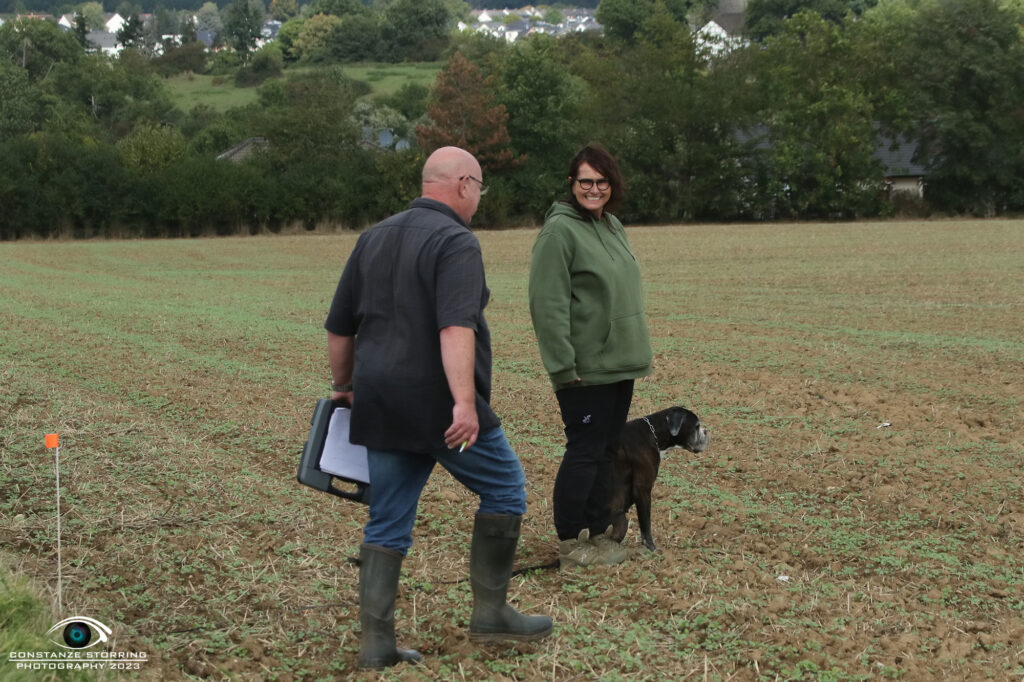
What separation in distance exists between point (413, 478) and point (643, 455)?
1881 mm

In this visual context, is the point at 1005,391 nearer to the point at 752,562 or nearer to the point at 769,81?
the point at 752,562

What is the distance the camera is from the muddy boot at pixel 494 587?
4.59 m

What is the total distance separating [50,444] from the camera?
182 inches

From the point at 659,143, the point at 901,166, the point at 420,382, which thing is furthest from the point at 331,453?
the point at 901,166

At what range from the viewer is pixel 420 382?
4215 millimetres

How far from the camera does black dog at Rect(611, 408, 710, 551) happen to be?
5.88 metres

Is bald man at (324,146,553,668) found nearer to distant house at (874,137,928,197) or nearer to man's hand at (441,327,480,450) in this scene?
man's hand at (441,327,480,450)

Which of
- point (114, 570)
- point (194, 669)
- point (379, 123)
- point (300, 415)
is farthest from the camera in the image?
point (379, 123)

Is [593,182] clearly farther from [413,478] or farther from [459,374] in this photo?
[413,478]

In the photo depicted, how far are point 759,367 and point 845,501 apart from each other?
515 centimetres

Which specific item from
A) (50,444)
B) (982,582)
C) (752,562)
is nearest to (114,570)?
(50,444)

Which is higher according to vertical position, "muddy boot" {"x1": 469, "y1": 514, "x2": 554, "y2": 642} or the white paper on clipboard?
the white paper on clipboard

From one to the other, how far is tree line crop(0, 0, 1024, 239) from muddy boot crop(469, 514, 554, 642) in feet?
146

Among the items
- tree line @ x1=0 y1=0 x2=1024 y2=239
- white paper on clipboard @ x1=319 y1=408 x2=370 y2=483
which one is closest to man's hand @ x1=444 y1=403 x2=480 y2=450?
white paper on clipboard @ x1=319 y1=408 x2=370 y2=483
